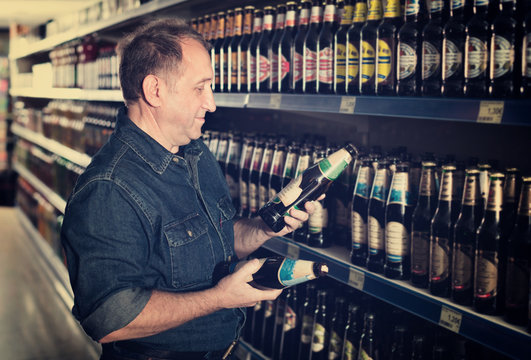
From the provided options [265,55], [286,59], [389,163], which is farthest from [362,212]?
[265,55]

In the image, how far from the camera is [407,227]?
173 cm

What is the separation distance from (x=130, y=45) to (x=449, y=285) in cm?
124

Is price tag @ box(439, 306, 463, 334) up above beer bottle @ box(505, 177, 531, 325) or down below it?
below

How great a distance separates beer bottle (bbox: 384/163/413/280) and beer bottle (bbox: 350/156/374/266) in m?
0.15

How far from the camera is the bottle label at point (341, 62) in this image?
75.8 inches

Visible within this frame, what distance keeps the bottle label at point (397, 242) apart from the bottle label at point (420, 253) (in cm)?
5

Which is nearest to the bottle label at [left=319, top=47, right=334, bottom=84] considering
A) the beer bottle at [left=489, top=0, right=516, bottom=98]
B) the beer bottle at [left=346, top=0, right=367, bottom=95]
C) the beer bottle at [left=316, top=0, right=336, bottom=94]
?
the beer bottle at [left=316, top=0, right=336, bottom=94]

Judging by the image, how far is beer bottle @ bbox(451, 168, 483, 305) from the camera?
1499mm

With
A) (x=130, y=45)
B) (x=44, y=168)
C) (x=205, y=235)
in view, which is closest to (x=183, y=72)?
(x=130, y=45)

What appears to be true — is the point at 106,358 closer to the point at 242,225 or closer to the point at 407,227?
the point at 242,225

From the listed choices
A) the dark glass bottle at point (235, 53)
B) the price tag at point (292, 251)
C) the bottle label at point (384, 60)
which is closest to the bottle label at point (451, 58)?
the bottle label at point (384, 60)

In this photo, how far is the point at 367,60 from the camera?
1.81m

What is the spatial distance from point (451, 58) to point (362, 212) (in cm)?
63

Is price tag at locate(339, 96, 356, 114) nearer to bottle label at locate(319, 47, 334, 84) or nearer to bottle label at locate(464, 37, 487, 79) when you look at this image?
bottle label at locate(319, 47, 334, 84)
